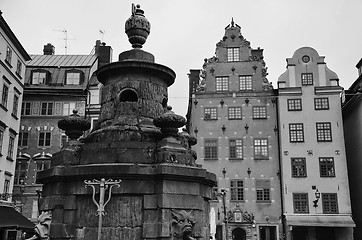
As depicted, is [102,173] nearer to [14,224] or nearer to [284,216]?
[14,224]

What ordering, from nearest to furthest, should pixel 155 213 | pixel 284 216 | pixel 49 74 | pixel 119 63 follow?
pixel 155 213, pixel 119 63, pixel 284 216, pixel 49 74

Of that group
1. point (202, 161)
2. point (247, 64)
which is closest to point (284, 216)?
point (202, 161)

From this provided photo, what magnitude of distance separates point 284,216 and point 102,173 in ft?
82.8

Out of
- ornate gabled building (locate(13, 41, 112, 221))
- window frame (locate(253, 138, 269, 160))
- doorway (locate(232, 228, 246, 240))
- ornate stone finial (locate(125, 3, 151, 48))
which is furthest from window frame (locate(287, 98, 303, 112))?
ornate stone finial (locate(125, 3, 151, 48))

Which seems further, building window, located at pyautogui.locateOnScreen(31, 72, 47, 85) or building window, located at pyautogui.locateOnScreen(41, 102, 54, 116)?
building window, located at pyautogui.locateOnScreen(31, 72, 47, 85)

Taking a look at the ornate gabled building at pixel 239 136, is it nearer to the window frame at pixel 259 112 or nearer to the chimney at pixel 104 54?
the window frame at pixel 259 112

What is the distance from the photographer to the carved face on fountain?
8.91m

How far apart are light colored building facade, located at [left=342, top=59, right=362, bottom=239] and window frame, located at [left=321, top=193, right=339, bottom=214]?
9.13 feet

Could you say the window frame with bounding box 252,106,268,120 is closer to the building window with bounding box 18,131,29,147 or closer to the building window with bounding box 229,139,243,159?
the building window with bounding box 229,139,243,159

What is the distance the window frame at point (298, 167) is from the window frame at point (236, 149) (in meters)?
3.85

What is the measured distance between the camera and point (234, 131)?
111 ft

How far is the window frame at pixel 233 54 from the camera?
35.0 meters

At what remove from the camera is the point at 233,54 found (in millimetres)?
35094

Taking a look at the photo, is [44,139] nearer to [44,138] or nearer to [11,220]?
[44,138]
